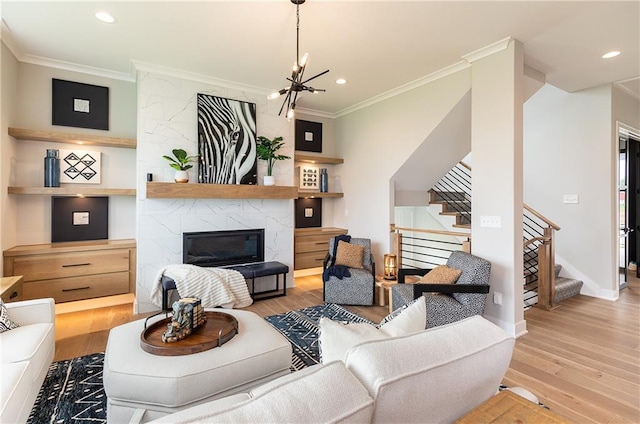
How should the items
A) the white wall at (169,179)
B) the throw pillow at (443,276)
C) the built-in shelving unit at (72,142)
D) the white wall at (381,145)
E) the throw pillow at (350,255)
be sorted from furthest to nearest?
the throw pillow at (350,255)
the white wall at (381,145)
the white wall at (169,179)
the built-in shelving unit at (72,142)
the throw pillow at (443,276)

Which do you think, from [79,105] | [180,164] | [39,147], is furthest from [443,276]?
[39,147]

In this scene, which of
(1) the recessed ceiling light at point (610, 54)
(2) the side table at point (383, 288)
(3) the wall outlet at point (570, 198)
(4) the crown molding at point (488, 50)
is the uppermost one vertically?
(1) the recessed ceiling light at point (610, 54)

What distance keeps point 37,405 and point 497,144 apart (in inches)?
173

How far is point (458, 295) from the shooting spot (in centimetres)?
309

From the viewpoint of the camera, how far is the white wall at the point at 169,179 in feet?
12.9

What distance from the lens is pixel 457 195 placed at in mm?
5824

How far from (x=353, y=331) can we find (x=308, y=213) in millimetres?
4710

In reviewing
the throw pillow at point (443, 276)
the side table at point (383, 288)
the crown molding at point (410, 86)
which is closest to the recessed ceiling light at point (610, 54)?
the crown molding at point (410, 86)

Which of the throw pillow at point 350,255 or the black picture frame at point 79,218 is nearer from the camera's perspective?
the black picture frame at point 79,218

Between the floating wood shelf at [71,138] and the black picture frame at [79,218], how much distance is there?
2.33 ft

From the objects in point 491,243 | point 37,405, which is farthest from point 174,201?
point 491,243

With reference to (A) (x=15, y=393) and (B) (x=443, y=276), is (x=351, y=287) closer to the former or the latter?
(B) (x=443, y=276)

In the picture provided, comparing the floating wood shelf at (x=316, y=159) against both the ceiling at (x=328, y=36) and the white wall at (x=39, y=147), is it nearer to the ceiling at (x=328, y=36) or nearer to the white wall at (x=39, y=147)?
the ceiling at (x=328, y=36)

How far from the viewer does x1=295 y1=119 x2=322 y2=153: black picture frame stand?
5.70 m
